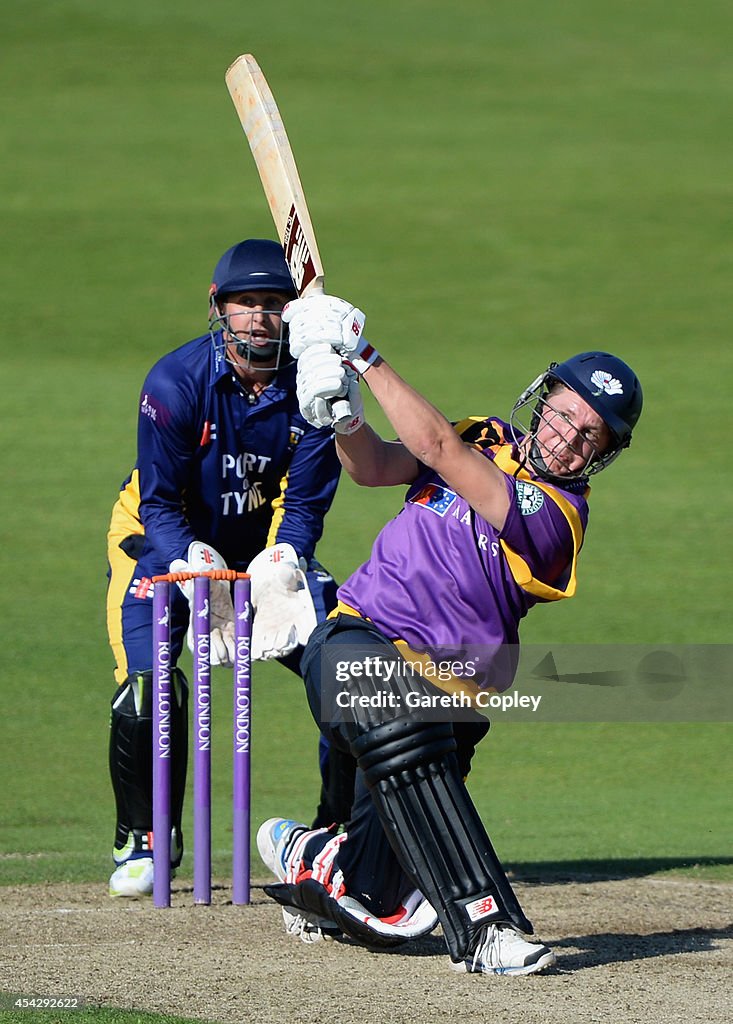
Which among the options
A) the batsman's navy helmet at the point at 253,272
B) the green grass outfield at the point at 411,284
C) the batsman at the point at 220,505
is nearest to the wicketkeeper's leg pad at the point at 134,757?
the batsman at the point at 220,505

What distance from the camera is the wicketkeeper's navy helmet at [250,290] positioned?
4957mm

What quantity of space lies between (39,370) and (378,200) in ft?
18.7

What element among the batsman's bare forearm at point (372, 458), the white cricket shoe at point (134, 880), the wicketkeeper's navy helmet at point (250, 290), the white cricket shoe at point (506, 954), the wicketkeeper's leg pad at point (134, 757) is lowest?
the white cricket shoe at point (134, 880)

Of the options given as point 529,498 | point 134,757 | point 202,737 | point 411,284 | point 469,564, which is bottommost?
point 134,757

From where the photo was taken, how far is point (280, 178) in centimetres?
424

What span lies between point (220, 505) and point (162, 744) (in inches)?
32.8

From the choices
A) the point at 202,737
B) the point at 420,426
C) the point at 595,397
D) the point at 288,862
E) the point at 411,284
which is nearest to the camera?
the point at 420,426

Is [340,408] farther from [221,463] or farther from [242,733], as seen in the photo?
[221,463]

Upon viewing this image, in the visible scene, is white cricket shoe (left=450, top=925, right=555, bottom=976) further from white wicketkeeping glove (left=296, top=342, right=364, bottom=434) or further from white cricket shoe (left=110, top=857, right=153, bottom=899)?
white cricket shoe (left=110, top=857, right=153, bottom=899)

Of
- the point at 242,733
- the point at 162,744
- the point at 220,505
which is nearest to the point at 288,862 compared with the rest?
the point at 242,733

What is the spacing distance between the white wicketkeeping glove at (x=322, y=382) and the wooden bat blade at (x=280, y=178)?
410mm

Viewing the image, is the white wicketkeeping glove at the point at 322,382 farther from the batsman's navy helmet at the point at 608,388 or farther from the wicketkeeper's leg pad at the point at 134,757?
the wicketkeeper's leg pad at the point at 134,757

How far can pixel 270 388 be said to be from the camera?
16.8ft

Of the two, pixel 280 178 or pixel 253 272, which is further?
pixel 253 272
